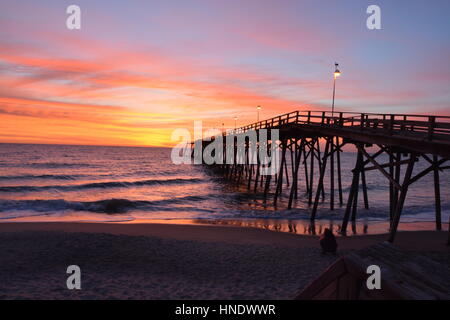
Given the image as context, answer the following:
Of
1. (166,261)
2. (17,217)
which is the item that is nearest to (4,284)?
(166,261)

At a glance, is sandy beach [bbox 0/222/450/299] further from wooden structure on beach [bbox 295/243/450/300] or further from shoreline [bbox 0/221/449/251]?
wooden structure on beach [bbox 295/243/450/300]

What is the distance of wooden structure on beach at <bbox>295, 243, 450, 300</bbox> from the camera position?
416 centimetres

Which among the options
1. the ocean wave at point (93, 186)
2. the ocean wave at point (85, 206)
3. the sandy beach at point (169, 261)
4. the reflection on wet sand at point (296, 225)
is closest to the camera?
the sandy beach at point (169, 261)

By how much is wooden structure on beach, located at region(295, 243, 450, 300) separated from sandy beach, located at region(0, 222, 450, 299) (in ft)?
9.70

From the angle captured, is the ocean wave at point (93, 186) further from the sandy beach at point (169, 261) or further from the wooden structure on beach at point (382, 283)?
the wooden structure on beach at point (382, 283)

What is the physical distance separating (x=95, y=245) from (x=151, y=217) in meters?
9.14

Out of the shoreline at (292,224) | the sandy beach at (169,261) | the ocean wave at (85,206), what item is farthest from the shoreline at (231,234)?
the ocean wave at (85,206)

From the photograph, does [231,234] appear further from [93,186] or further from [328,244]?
[93,186]

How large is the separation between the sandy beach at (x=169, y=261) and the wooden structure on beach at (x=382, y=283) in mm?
2956

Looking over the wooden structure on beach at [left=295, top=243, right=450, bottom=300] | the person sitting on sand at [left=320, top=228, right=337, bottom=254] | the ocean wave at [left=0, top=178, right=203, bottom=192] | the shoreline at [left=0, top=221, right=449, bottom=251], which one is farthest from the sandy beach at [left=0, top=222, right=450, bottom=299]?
the ocean wave at [left=0, top=178, right=203, bottom=192]

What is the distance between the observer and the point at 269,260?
1056 cm

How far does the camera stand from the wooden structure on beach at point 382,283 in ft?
13.6

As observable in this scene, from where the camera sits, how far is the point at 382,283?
4230 mm

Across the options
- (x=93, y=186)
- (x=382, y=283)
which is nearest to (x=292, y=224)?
(x=382, y=283)
